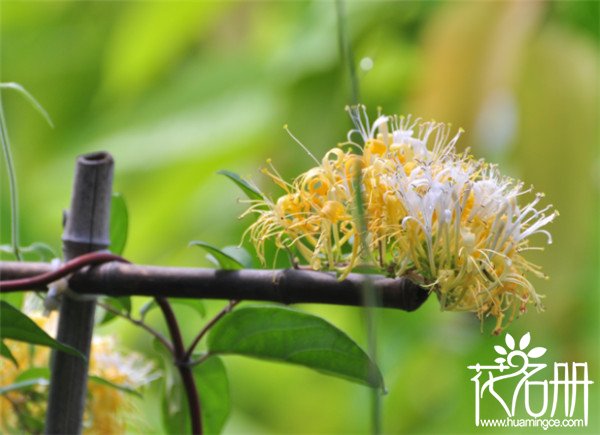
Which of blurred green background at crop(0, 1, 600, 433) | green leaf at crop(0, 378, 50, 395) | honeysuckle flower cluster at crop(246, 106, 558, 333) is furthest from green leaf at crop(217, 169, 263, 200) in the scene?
blurred green background at crop(0, 1, 600, 433)

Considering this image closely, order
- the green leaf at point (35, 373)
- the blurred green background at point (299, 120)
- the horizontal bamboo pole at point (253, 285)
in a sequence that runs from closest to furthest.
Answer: the horizontal bamboo pole at point (253, 285)
the green leaf at point (35, 373)
the blurred green background at point (299, 120)

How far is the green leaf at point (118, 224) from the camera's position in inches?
14.1

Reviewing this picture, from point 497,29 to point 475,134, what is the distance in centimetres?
9

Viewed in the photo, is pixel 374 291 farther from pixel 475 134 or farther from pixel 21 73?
pixel 21 73

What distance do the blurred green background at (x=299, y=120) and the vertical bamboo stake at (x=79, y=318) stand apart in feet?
1.16

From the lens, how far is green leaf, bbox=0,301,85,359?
29cm

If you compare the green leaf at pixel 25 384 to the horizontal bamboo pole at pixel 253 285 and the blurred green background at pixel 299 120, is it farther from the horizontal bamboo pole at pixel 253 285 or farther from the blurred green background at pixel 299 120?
the blurred green background at pixel 299 120

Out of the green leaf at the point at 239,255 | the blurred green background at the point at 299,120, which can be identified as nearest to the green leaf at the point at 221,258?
the green leaf at the point at 239,255

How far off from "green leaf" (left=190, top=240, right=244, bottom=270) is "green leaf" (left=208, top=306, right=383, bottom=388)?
2cm

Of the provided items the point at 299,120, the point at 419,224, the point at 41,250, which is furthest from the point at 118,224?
the point at 299,120

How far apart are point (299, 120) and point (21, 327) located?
1.67 feet

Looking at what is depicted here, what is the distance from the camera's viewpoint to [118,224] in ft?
1.18

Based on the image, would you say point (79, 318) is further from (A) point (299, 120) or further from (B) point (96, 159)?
(A) point (299, 120)

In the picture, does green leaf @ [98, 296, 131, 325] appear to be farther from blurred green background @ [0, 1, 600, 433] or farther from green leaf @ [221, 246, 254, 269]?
blurred green background @ [0, 1, 600, 433]
